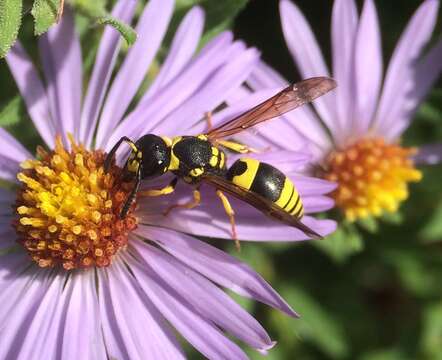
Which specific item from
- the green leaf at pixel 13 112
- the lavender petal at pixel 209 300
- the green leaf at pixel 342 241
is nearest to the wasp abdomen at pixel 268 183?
the lavender petal at pixel 209 300

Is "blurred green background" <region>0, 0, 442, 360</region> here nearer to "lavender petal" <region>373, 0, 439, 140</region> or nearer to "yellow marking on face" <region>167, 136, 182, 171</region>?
"lavender petal" <region>373, 0, 439, 140</region>

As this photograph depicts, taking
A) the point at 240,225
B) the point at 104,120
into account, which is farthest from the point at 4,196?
the point at 240,225

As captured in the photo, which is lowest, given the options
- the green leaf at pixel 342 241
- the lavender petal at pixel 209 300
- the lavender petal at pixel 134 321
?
the lavender petal at pixel 134 321

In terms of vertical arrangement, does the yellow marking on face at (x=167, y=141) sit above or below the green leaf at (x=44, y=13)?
below

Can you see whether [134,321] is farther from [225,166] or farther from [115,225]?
[225,166]

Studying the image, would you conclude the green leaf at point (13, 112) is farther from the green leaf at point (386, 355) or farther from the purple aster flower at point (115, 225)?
the green leaf at point (386, 355)

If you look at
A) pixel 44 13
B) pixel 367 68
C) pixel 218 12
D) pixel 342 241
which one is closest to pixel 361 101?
pixel 367 68

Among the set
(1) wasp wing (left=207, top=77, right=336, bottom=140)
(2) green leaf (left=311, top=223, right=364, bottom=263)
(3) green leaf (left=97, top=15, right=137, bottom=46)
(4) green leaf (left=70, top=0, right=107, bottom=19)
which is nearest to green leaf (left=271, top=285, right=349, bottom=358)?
(2) green leaf (left=311, top=223, right=364, bottom=263)

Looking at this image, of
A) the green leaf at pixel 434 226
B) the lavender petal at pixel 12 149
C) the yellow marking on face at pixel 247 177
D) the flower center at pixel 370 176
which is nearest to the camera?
the yellow marking on face at pixel 247 177
